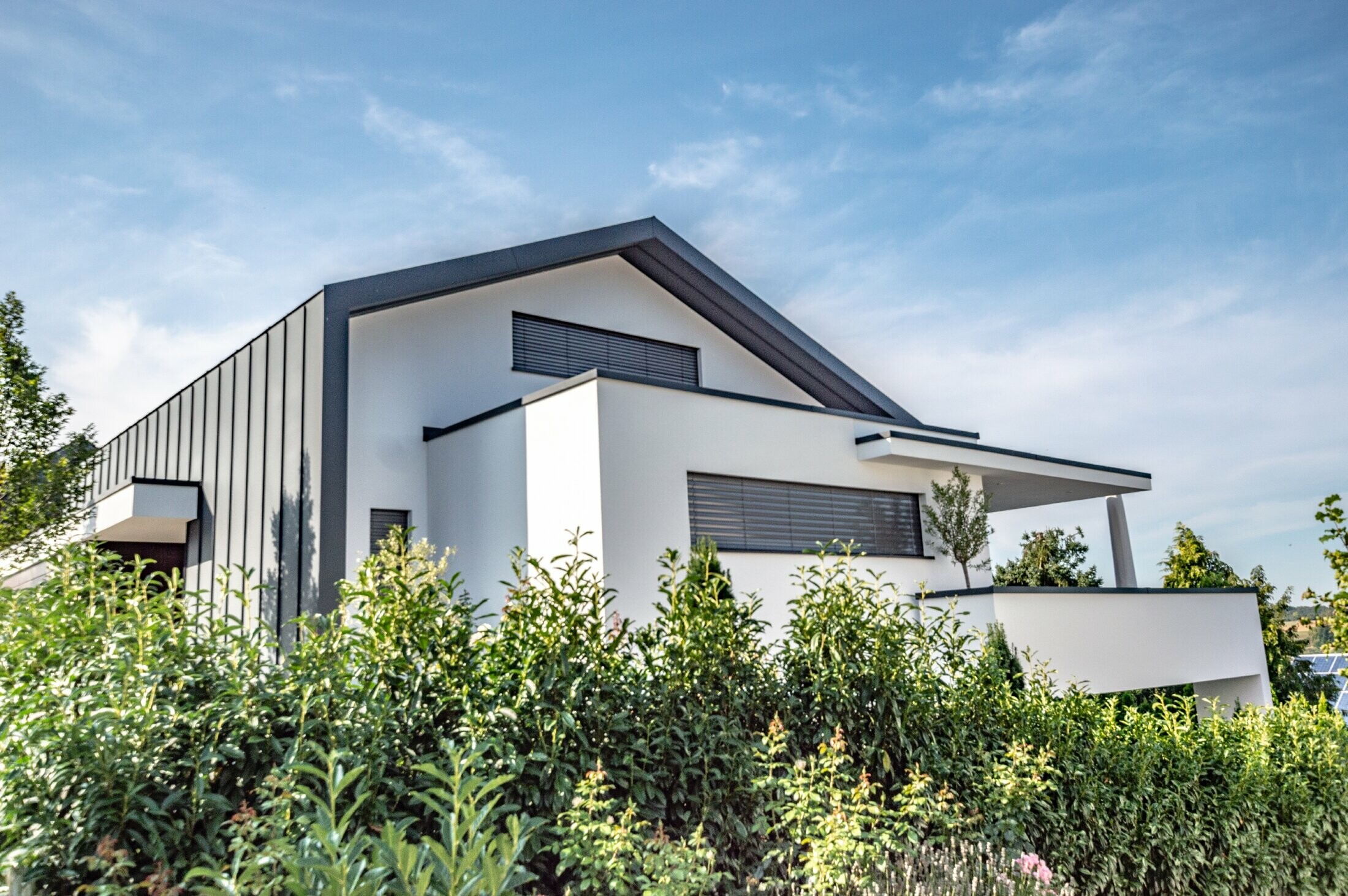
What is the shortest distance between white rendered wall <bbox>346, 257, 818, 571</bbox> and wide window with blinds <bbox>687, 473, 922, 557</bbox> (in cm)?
341

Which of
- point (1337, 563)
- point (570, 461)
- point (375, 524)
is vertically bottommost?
point (1337, 563)

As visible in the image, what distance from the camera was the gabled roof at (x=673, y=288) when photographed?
10664 millimetres

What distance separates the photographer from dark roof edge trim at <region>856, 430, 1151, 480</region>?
11.5 meters

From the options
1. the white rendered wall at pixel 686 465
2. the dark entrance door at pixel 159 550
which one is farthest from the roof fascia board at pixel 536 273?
the dark entrance door at pixel 159 550

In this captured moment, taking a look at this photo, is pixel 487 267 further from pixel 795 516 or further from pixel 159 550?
pixel 159 550

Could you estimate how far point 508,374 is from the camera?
1205 centimetres

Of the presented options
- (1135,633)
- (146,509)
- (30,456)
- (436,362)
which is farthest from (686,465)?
(30,456)

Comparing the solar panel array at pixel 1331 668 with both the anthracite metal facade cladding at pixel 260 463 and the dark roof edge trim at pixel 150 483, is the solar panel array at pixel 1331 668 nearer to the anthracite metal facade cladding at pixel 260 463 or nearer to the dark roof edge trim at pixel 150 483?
the anthracite metal facade cladding at pixel 260 463

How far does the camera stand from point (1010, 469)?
42.7 feet

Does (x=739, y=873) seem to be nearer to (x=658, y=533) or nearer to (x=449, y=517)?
(x=658, y=533)

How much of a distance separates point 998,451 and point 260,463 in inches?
377

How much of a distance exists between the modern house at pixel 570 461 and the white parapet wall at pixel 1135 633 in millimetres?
33

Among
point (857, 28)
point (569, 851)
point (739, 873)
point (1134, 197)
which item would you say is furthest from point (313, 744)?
point (1134, 197)

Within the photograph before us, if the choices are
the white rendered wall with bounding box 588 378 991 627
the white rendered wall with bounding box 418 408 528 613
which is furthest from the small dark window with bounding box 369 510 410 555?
the white rendered wall with bounding box 588 378 991 627
